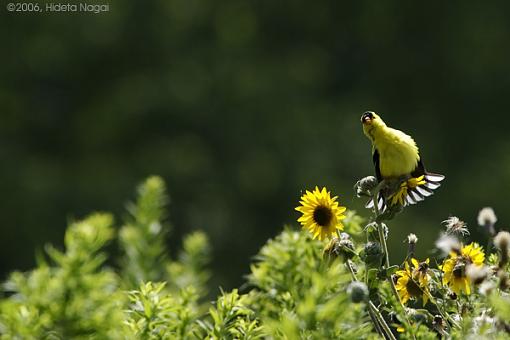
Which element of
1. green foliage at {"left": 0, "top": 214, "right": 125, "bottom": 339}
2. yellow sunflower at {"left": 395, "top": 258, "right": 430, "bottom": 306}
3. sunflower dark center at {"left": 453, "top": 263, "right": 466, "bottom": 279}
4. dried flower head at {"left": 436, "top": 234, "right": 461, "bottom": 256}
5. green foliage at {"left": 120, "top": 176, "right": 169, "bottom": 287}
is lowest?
green foliage at {"left": 0, "top": 214, "right": 125, "bottom": 339}

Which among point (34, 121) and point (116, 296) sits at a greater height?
point (34, 121)

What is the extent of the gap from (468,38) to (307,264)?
32.1 feet

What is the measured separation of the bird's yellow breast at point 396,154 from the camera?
0.97 meters

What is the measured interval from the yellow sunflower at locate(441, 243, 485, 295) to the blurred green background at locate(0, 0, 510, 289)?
282 inches

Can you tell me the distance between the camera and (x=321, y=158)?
339 inches

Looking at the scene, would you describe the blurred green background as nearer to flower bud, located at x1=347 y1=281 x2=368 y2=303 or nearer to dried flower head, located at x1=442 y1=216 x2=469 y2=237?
dried flower head, located at x1=442 y1=216 x2=469 y2=237

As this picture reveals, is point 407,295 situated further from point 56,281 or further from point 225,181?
point 225,181

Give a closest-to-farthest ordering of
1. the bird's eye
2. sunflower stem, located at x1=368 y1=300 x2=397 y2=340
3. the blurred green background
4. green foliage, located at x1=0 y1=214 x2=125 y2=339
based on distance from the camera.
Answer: green foliage, located at x1=0 y1=214 x2=125 y2=339
sunflower stem, located at x1=368 y1=300 x2=397 y2=340
the bird's eye
the blurred green background

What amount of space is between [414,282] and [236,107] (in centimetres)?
847

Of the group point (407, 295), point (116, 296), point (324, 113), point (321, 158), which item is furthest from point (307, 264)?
point (324, 113)

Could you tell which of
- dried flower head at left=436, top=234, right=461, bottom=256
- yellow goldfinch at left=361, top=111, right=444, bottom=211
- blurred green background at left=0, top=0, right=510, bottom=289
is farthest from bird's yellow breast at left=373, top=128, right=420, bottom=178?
blurred green background at left=0, top=0, right=510, bottom=289

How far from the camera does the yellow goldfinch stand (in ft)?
3.01

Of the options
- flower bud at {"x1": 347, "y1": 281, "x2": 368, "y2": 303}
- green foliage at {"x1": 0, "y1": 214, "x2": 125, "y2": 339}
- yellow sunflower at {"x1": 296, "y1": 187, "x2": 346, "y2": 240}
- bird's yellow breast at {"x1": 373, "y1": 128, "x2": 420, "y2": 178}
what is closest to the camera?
green foliage at {"x1": 0, "y1": 214, "x2": 125, "y2": 339}

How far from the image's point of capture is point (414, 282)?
778mm
